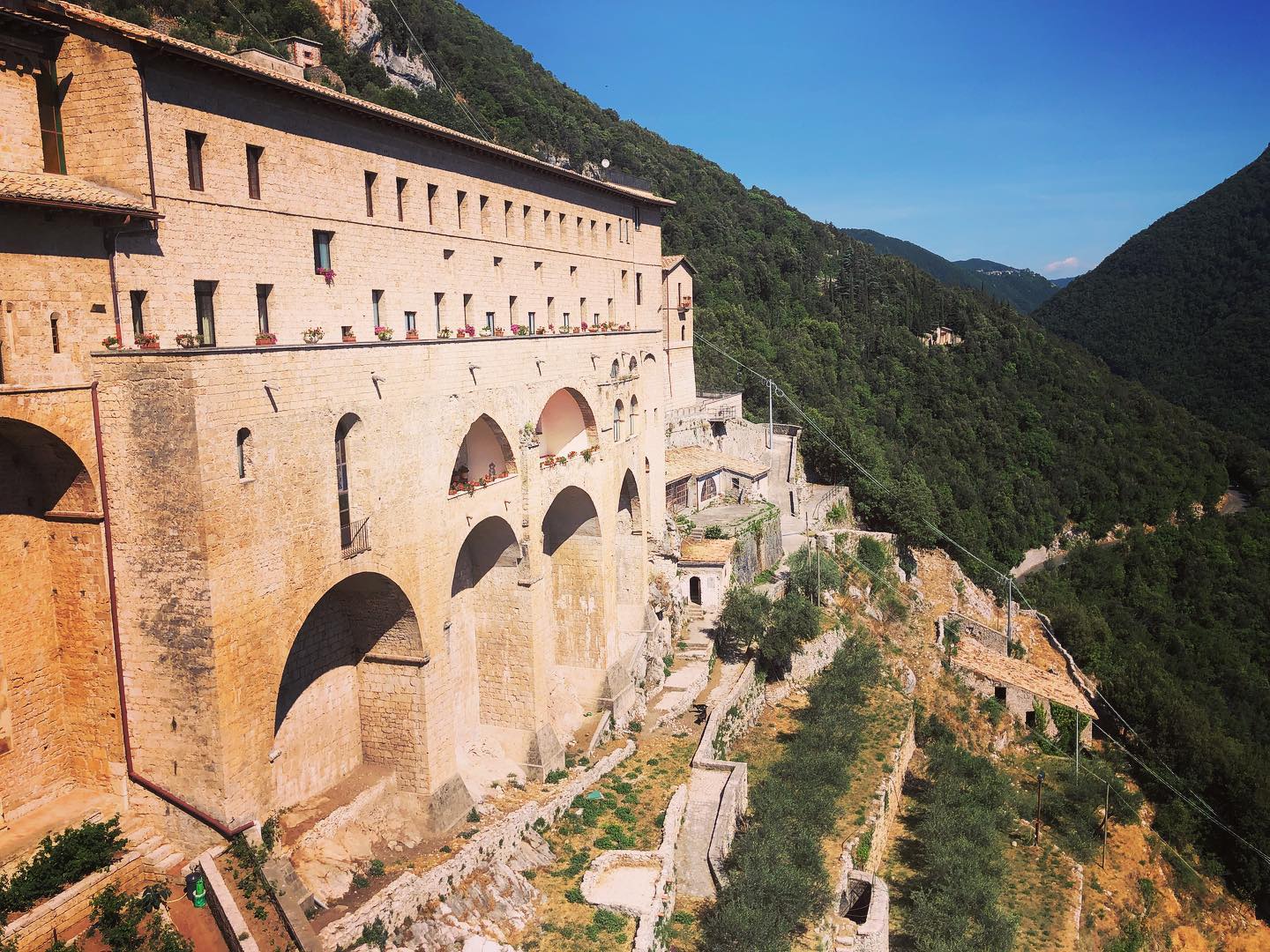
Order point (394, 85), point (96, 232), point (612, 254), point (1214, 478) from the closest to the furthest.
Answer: point (96, 232)
point (612, 254)
point (394, 85)
point (1214, 478)

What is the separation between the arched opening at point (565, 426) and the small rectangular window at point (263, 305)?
1268 cm

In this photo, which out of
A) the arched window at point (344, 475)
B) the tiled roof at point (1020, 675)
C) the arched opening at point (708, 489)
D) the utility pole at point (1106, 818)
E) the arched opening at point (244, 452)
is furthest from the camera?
the arched opening at point (708, 489)

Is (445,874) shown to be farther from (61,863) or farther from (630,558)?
(630,558)

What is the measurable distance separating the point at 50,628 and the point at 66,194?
722cm

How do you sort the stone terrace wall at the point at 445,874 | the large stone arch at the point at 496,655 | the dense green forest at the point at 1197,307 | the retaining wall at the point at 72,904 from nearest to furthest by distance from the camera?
the retaining wall at the point at 72,904 → the stone terrace wall at the point at 445,874 → the large stone arch at the point at 496,655 → the dense green forest at the point at 1197,307

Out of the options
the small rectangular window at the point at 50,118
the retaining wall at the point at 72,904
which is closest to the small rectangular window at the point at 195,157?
the small rectangular window at the point at 50,118

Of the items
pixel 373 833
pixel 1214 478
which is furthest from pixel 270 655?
pixel 1214 478

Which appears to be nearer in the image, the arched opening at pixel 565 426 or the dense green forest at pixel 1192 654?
the arched opening at pixel 565 426

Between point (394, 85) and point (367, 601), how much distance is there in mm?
61000

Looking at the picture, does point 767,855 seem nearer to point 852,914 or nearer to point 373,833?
point 852,914

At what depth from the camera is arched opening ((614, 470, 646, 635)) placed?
109 feet

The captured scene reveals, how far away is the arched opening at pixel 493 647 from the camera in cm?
2583

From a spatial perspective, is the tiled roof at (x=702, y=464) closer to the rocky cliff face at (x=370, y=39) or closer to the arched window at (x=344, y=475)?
the arched window at (x=344, y=475)

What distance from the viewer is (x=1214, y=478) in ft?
282
